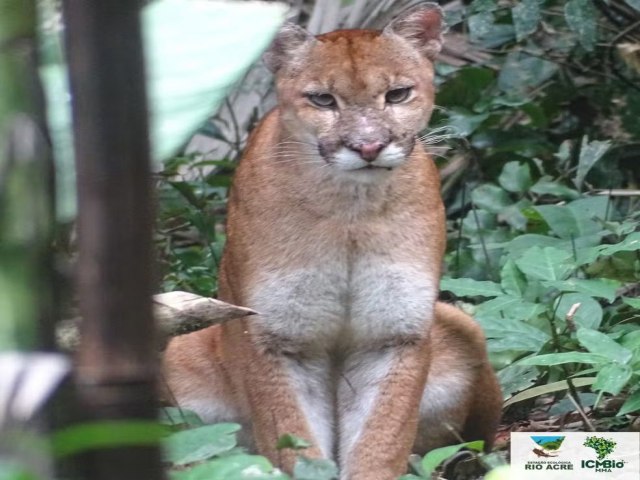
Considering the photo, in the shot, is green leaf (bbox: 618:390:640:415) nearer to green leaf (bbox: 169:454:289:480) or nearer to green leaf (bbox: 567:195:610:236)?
green leaf (bbox: 567:195:610:236)

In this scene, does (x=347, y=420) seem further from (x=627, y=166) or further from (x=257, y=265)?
(x=627, y=166)

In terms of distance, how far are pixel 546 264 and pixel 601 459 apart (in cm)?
105

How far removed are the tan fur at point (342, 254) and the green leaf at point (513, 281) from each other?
1.54ft

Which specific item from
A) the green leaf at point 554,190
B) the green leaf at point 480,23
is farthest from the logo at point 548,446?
the green leaf at point 480,23

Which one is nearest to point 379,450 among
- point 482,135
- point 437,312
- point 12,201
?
point 437,312

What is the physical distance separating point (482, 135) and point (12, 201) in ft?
21.1

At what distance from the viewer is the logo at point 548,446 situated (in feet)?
13.2

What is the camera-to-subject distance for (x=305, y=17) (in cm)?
792

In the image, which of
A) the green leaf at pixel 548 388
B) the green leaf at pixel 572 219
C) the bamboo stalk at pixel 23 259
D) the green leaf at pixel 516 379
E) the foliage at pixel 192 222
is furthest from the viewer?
the foliage at pixel 192 222

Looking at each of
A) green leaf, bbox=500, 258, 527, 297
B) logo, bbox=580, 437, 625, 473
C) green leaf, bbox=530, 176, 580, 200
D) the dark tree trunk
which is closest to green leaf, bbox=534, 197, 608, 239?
green leaf, bbox=530, 176, 580, 200

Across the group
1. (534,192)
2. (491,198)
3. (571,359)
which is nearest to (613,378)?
(571,359)

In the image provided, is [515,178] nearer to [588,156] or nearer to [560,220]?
[588,156]

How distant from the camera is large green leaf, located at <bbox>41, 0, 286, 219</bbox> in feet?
4.18

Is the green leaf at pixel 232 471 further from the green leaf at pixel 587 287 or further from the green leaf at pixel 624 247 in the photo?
the green leaf at pixel 624 247
